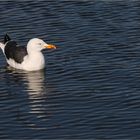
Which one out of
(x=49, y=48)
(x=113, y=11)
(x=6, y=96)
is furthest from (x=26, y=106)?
(x=113, y=11)

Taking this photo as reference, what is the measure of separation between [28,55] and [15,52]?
538 millimetres

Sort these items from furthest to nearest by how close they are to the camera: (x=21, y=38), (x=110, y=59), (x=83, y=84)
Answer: (x=21, y=38) < (x=110, y=59) < (x=83, y=84)

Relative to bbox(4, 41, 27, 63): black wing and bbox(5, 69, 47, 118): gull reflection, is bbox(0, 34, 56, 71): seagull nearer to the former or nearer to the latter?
bbox(4, 41, 27, 63): black wing

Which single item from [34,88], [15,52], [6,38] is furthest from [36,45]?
[34,88]

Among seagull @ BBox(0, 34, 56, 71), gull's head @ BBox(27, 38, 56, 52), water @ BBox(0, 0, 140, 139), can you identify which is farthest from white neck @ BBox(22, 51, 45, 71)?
water @ BBox(0, 0, 140, 139)

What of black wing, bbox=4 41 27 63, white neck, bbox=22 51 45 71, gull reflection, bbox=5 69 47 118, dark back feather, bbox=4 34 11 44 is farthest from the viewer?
dark back feather, bbox=4 34 11 44

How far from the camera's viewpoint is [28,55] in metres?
31.1

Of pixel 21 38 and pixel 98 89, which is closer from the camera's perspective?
pixel 98 89

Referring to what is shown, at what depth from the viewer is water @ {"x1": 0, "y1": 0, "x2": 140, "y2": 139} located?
78.1 feet

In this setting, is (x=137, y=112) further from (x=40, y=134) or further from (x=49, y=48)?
(x=49, y=48)

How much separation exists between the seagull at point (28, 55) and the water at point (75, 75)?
0.36 metres

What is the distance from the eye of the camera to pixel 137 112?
24625 mm

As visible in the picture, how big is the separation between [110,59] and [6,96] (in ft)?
17.7

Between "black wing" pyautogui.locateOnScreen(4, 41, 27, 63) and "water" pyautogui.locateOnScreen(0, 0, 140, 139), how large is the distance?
0.60 metres
